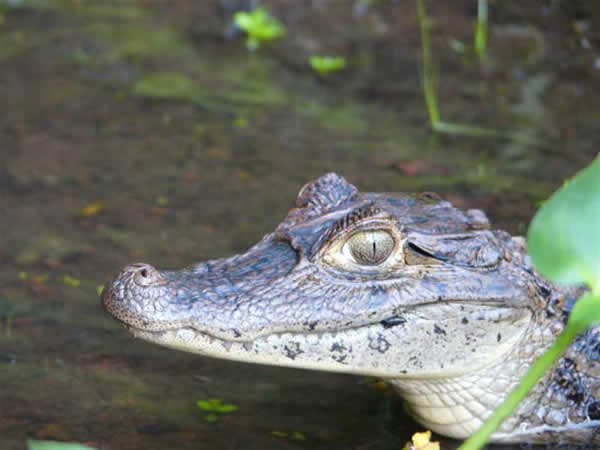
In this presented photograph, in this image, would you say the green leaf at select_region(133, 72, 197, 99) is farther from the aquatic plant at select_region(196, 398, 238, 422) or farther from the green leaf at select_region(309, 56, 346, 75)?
the aquatic plant at select_region(196, 398, 238, 422)

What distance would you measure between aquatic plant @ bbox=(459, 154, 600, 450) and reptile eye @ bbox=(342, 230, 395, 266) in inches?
43.6

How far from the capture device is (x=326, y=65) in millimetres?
7367

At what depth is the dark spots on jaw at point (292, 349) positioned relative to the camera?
3.12 metres

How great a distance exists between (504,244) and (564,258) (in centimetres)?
140

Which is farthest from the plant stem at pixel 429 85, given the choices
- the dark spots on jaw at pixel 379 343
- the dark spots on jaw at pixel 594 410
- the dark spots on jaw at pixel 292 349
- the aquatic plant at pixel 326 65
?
the dark spots on jaw at pixel 292 349

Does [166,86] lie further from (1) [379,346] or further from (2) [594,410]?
(2) [594,410]

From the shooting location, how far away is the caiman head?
306cm

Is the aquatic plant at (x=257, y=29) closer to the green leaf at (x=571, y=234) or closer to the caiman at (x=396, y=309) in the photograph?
the caiman at (x=396, y=309)

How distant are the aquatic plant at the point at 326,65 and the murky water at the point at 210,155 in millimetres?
115

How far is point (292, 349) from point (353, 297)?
0.27m

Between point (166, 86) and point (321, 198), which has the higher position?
point (166, 86)

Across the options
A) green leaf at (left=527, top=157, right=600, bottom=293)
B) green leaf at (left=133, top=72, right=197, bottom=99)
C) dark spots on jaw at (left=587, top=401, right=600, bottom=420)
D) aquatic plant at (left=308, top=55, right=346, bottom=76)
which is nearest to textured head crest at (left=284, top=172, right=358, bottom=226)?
dark spots on jaw at (left=587, top=401, right=600, bottom=420)

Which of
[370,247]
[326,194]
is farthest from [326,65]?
[370,247]

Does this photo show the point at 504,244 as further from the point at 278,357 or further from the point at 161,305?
the point at 161,305
